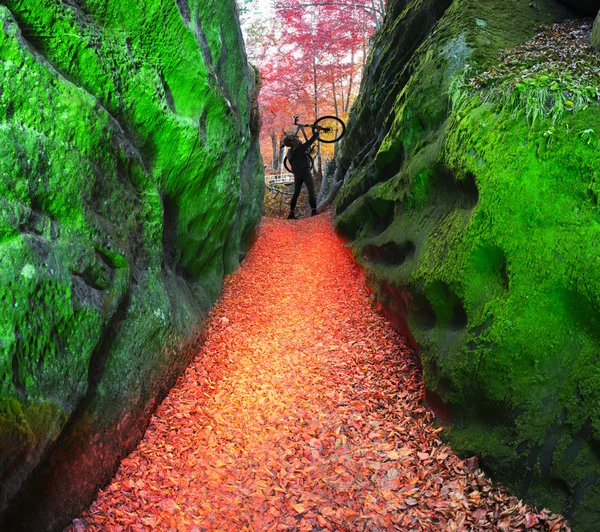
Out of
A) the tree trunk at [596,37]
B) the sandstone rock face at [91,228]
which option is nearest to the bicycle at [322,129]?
the sandstone rock face at [91,228]

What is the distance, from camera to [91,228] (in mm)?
3660

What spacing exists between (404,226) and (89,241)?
480 centimetres

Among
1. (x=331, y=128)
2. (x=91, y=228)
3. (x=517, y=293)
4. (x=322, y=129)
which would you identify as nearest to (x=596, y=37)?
(x=517, y=293)

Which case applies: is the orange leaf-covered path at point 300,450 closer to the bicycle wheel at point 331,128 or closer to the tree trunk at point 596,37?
the tree trunk at point 596,37

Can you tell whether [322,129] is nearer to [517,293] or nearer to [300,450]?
[517,293]

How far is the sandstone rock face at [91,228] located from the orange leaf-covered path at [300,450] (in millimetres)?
402

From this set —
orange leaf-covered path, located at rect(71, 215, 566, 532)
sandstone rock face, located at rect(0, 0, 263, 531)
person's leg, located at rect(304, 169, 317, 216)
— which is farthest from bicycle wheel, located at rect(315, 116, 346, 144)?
orange leaf-covered path, located at rect(71, 215, 566, 532)

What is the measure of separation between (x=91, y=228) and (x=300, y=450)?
3141 mm

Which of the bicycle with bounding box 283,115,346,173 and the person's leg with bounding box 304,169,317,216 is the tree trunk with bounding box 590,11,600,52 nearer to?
the bicycle with bounding box 283,115,346,173

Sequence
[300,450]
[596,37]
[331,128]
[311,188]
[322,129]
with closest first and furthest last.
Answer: [300,450]
[596,37]
[322,129]
[331,128]
[311,188]

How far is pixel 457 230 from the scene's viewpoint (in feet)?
14.6

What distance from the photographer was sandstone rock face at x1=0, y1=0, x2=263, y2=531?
2807mm

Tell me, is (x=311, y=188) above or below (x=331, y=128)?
below

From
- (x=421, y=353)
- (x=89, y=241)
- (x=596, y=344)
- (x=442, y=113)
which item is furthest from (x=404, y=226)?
(x=89, y=241)
